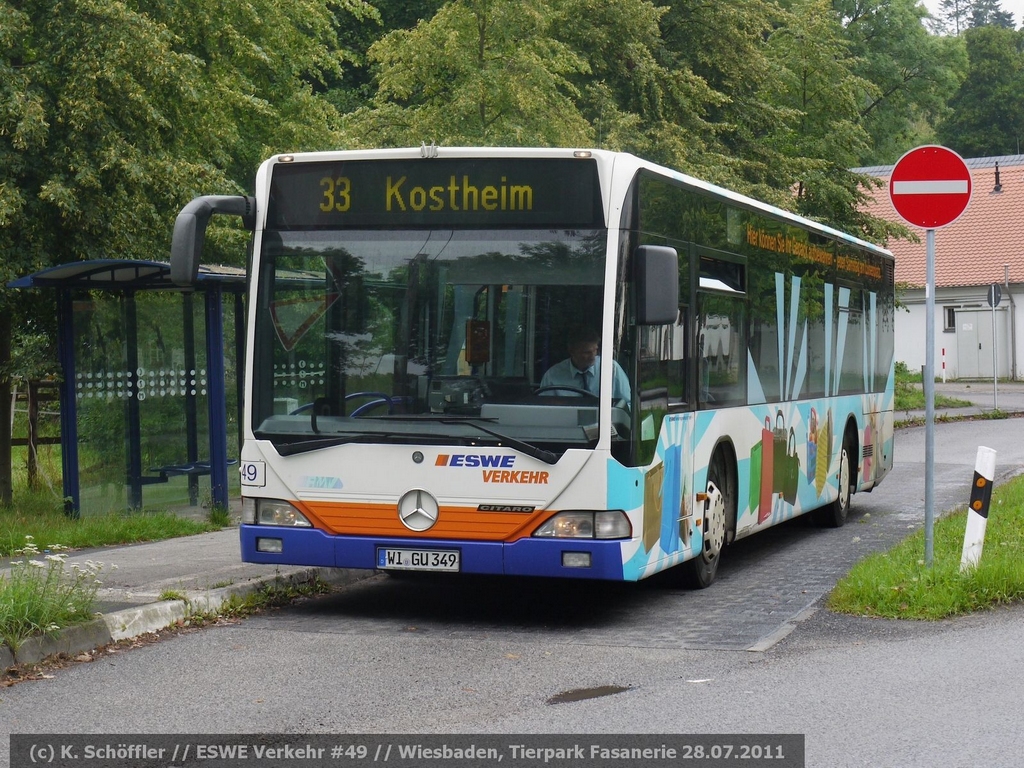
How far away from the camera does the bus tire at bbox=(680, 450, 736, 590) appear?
1063 centimetres

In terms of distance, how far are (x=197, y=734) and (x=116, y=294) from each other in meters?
8.71

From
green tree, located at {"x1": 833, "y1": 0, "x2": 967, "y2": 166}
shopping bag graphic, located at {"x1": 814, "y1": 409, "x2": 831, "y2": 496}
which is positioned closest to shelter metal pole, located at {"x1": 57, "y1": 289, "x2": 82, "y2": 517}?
shopping bag graphic, located at {"x1": 814, "y1": 409, "x2": 831, "y2": 496}

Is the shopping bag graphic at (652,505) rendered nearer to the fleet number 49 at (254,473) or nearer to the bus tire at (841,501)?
the fleet number 49 at (254,473)

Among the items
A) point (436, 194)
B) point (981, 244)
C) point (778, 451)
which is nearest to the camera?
point (436, 194)

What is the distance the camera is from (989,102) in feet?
254

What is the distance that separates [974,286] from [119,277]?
43140 millimetres

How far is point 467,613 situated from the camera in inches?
390

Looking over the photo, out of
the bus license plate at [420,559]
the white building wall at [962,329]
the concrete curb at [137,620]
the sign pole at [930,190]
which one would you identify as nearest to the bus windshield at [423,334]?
the bus license plate at [420,559]

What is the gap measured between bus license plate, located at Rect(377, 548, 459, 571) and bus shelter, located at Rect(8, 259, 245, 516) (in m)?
5.46

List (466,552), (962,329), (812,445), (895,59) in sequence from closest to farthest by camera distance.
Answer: (466,552), (812,445), (962,329), (895,59)

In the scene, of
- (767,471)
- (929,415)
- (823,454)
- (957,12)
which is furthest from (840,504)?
(957,12)

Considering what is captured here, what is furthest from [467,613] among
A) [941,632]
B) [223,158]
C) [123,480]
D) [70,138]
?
[223,158]

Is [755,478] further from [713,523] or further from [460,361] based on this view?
[460,361]

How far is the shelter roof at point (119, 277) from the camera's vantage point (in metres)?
13.3
